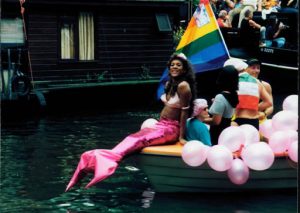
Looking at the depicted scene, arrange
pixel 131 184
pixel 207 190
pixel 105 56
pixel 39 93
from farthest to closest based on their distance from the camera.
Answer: pixel 105 56
pixel 39 93
pixel 131 184
pixel 207 190

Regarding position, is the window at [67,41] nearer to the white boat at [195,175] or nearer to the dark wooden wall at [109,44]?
the dark wooden wall at [109,44]

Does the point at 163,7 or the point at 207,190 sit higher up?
the point at 163,7

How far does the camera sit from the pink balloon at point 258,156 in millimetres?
9352

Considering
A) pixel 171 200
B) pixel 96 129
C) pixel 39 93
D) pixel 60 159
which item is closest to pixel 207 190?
pixel 171 200

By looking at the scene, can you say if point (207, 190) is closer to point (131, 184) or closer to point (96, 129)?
point (131, 184)

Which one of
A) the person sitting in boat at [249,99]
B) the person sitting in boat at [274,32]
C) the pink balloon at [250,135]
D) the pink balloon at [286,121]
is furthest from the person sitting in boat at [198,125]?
the person sitting in boat at [274,32]

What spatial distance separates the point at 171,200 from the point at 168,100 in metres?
1.35

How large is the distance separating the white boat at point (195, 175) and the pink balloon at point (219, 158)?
32cm

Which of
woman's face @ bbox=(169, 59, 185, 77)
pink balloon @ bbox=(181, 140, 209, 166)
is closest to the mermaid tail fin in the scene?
pink balloon @ bbox=(181, 140, 209, 166)

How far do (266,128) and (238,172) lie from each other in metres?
→ 1.36

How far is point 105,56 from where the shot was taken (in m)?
24.2

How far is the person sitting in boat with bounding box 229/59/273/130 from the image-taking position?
33.3ft

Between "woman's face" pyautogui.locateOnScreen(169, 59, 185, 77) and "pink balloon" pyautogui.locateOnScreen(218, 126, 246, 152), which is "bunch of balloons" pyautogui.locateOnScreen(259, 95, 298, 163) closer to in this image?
"pink balloon" pyautogui.locateOnScreen(218, 126, 246, 152)

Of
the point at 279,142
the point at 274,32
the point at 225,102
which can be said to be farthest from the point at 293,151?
the point at 274,32
